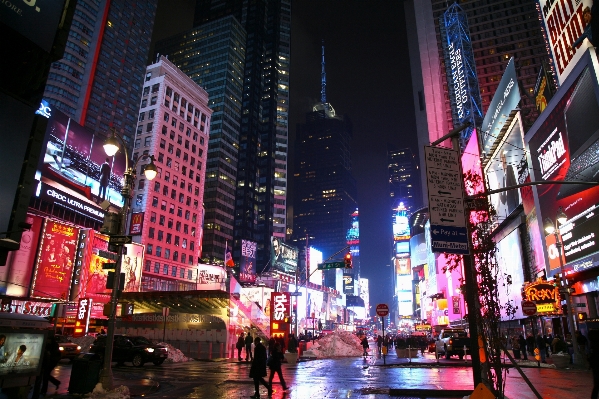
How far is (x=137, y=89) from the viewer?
4995 inches

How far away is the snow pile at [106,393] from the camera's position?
1238 centimetres

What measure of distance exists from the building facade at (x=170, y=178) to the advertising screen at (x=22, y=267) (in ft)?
105

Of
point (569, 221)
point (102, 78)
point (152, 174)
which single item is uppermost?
point (102, 78)

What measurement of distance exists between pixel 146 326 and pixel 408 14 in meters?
147

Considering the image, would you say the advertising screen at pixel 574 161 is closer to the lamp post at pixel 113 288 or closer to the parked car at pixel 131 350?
the lamp post at pixel 113 288

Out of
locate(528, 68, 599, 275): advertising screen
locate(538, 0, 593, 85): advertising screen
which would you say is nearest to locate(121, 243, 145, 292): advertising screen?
locate(528, 68, 599, 275): advertising screen

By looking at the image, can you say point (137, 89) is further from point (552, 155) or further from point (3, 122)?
point (3, 122)

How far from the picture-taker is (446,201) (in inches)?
394

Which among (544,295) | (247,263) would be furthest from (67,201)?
(544,295)

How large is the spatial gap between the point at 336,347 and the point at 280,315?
35.2 ft

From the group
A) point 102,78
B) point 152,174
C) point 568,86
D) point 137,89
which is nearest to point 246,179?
point 137,89

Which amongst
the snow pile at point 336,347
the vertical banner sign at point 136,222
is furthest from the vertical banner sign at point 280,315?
the vertical banner sign at point 136,222

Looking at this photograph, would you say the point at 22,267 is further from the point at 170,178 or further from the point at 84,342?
the point at 170,178

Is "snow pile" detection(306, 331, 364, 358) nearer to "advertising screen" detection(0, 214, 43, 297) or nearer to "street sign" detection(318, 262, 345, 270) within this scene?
"street sign" detection(318, 262, 345, 270)
